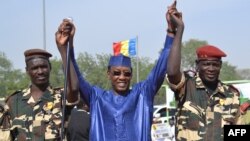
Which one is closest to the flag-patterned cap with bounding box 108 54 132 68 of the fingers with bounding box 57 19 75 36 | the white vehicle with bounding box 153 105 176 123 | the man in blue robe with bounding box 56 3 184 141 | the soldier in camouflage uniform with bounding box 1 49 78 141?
the man in blue robe with bounding box 56 3 184 141

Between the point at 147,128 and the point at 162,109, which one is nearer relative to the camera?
the point at 147,128

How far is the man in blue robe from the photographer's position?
400cm

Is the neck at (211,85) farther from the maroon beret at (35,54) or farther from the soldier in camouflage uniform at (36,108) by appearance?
the maroon beret at (35,54)

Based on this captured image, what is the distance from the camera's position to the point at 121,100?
4090 mm

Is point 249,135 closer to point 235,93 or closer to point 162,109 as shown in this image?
point 235,93

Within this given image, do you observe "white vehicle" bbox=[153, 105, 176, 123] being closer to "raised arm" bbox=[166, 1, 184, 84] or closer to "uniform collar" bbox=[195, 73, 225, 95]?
"uniform collar" bbox=[195, 73, 225, 95]

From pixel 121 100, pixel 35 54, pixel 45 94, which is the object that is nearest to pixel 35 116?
pixel 45 94

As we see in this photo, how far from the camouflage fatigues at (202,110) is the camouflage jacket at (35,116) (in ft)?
3.71

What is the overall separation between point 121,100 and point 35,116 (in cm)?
116

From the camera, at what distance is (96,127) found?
4.05 m

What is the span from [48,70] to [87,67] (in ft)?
151

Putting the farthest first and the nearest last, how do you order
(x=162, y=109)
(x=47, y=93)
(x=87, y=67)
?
(x=87, y=67)
(x=162, y=109)
(x=47, y=93)

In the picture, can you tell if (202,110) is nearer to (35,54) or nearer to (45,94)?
(45,94)

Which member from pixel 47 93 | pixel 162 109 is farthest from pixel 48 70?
pixel 162 109
